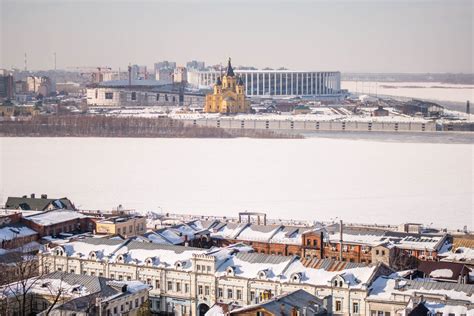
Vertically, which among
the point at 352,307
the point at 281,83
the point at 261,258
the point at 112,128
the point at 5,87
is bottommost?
the point at 352,307

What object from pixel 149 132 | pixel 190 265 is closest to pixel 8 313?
pixel 190 265

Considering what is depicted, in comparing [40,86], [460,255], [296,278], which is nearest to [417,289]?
[296,278]

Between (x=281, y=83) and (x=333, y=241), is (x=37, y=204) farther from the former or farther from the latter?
(x=281, y=83)

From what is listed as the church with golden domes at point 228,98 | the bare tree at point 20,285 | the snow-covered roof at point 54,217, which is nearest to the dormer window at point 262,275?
the bare tree at point 20,285

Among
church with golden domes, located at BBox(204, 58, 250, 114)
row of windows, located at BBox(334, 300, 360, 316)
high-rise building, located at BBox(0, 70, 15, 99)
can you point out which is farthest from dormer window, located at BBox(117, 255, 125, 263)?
high-rise building, located at BBox(0, 70, 15, 99)

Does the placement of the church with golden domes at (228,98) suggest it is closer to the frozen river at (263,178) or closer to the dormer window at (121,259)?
the frozen river at (263,178)
